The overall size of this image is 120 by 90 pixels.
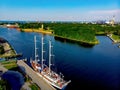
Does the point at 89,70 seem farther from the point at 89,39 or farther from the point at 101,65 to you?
the point at 89,39

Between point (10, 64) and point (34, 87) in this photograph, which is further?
point (10, 64)

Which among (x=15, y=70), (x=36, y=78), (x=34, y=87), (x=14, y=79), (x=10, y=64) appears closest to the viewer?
(x=34, y=87)

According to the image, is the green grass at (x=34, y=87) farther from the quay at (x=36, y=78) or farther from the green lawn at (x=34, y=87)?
the quay at (x=36, y=78)

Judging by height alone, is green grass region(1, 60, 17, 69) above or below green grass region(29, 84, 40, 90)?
below

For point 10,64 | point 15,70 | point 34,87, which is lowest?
point 15,70

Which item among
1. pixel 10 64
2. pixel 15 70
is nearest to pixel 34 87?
pixel 15 70

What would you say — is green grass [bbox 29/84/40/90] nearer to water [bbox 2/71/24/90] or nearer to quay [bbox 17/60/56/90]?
quay [bbox 17/60/56/90]

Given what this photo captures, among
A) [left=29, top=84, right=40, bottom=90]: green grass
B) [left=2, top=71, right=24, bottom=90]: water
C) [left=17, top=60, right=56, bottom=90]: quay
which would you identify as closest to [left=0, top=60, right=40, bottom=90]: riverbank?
[left=29, top=84, right=40, bottom=90]: green grass

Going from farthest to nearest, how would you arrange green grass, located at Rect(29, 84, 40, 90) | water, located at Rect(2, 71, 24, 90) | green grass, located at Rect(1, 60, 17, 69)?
1. green grass, located at Rect(1, 60, 17, 69)
2. water, located at Rect(2, 71, 24, 90)
3. green grass, located at Rect(29, 84, 40, 90)

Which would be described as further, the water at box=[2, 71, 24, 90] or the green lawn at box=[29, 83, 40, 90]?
the water at box=[2, 71, 24, 90]

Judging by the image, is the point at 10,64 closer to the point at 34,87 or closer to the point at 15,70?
the point at 15,70

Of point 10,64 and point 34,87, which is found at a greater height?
point 34,87
